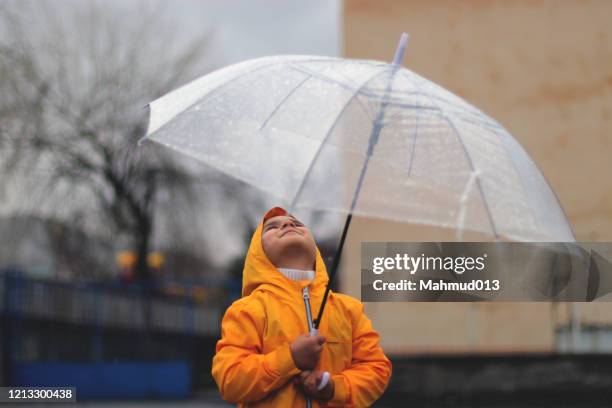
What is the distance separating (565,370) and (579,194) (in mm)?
3897

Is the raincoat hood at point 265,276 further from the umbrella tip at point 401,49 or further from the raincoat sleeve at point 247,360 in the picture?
the umbrella tip at point 401,49

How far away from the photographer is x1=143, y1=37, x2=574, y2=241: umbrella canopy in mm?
4172

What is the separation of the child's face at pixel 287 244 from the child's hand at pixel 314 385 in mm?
517

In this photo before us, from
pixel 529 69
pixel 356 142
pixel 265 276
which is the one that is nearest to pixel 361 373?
pixel 265 276

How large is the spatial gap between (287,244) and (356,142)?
517mm

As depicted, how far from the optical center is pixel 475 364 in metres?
14.3

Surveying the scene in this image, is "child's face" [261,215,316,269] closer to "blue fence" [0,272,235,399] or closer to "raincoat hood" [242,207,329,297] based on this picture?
"raincoat hood" [242,207,329,297]

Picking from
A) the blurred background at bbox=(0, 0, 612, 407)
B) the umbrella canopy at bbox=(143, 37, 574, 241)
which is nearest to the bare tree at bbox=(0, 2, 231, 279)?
the blurred background at bbox=(0, 0, 612, 407)

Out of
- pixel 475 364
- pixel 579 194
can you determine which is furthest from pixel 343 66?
pixel 579 194

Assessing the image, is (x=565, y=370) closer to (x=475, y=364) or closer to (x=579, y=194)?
(x=475, y=364)

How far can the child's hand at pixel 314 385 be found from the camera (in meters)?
3.74

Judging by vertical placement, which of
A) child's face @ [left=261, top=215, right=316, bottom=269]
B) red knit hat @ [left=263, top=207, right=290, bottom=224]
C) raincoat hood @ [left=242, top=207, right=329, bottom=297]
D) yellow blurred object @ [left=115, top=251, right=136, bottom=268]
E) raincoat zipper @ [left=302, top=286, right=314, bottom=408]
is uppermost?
red knit hat @ [left=263, top=207, right=290, bottom=224]

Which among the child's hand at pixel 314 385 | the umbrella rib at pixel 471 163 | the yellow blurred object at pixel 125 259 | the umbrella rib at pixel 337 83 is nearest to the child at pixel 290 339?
the child's hand at pixel 314 385

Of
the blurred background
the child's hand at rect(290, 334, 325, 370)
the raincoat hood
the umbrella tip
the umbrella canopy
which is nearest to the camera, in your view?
the child's hand at rect(290, 334, 325, 370)
